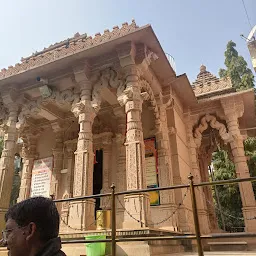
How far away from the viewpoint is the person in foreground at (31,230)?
1556mm

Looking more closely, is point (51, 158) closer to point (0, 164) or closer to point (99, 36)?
point (0, 164)

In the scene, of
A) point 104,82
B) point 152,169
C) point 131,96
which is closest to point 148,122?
→ point 152,169

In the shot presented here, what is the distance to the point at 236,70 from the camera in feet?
82.1

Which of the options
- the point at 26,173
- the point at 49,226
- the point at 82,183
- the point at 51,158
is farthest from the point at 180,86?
the point at 49,226

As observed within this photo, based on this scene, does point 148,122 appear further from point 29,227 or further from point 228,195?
point 228,195

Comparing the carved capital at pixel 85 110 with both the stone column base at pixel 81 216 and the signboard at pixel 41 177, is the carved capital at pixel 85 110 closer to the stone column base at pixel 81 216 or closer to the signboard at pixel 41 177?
the stone column base at pixel 81 216

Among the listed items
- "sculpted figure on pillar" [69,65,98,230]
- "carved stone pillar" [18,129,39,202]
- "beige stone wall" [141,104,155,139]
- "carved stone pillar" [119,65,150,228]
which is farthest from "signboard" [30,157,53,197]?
"carved stone pillar" [119,65,150,228]

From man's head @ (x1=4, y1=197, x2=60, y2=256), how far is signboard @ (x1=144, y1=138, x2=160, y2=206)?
7139 millimetres

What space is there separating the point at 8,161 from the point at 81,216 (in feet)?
11.9

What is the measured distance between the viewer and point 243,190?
372 inches

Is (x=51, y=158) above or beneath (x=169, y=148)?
above

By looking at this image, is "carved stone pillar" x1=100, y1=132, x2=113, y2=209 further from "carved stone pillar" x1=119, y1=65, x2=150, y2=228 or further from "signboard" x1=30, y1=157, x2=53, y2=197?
"carved stone pillar" x1=119, y1=65, x2=150, y2=228

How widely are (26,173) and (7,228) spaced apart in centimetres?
1092

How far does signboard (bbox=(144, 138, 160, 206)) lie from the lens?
8.50 m
